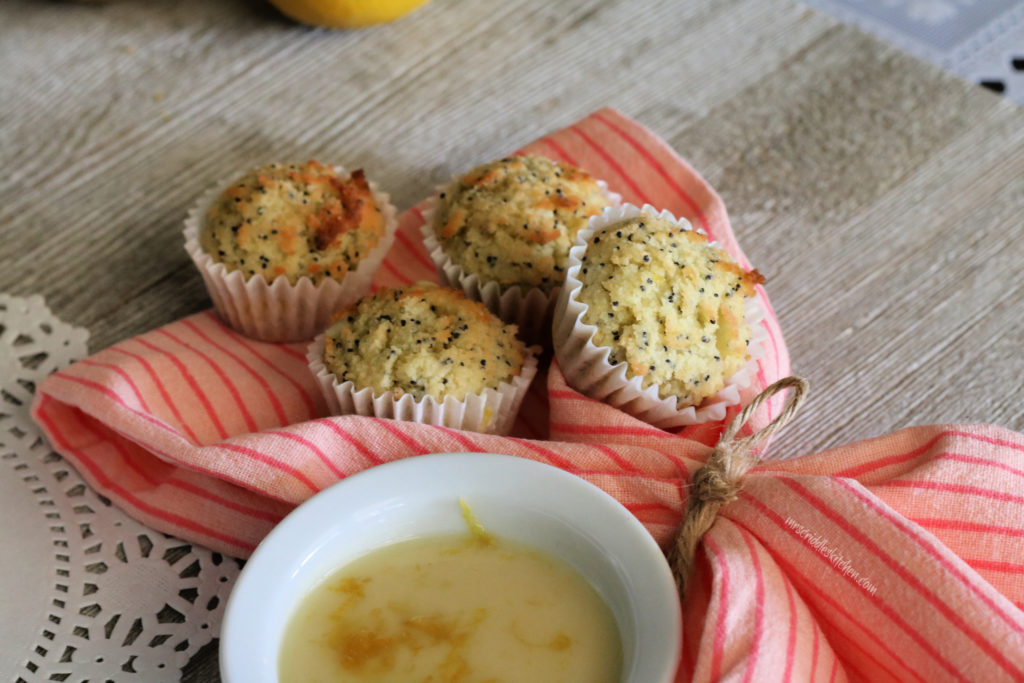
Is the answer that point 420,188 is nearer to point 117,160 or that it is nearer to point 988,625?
point 117,160

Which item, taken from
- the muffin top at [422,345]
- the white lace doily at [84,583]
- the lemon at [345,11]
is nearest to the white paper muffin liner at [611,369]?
the muffin top at [422,345]

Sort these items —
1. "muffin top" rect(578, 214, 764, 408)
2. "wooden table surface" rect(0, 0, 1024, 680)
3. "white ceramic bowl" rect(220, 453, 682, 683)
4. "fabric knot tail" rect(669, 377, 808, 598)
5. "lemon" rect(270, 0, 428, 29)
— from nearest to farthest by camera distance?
"white ceramic bowl" rect(220, 453, 682, 683)
"fabric knot tail" rect(669, 377, 808, 598)
"muffin top" rect(578, 214, 764, 408)
"wooden table surface" rect(0, 0, 1024, 680)
"lemon" rect(270, 0, 428, 29)

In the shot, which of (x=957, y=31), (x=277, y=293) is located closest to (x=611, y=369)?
(x=277, y=293)

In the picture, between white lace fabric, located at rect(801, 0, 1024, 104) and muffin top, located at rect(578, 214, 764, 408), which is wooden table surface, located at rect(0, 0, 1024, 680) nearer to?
white lace fabric, located at rect(801, 0, 1024, 104)

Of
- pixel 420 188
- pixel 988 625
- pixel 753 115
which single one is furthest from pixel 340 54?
pixel 988 625

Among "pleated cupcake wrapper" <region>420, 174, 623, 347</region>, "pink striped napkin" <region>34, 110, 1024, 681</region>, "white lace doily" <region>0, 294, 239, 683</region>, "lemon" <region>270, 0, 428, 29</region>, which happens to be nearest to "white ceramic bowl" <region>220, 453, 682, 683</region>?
"pink striped napkin" <region>34, 110, 1024, 681</region>
